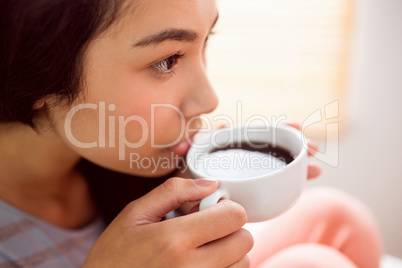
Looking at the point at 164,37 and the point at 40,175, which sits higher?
the point at 164,37

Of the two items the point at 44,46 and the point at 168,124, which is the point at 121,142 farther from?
the point at 44,46

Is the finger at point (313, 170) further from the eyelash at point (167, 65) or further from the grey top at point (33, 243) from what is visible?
the grey top at point (33, 243)

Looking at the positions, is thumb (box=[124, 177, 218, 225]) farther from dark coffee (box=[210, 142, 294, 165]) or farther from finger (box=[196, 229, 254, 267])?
dark coffee (box=[210, 142, 294, 165])

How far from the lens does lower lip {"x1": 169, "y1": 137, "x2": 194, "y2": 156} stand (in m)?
0.82

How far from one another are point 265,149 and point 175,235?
346mm

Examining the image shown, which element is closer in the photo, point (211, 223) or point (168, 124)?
point (211, 223)

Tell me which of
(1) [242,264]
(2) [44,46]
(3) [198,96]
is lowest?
(1) [242,264]

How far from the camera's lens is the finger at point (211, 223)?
0.58 m

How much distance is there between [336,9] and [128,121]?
109 cm

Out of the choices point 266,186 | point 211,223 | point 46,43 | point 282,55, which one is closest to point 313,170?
point 266,186

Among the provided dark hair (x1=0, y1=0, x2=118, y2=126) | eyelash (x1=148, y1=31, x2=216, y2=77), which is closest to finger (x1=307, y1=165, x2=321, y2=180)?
eyelash (x1=148, y1=31, x2=216, y2=77)

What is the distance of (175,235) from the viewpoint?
1.90 ft

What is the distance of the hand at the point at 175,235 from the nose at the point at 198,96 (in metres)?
0.16

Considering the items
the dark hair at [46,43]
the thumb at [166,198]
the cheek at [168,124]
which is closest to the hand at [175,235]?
the thumb at [166,198]
